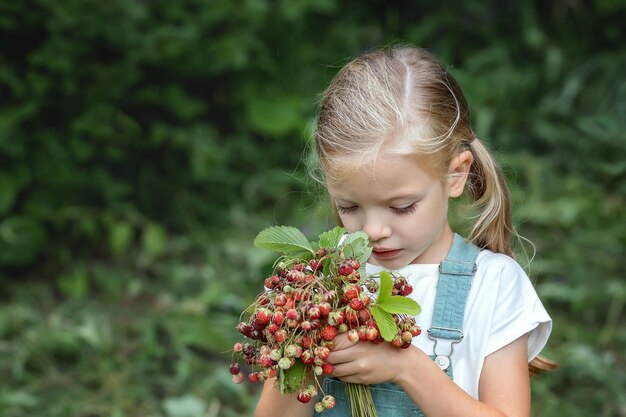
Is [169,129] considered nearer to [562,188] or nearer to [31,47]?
[31,47]

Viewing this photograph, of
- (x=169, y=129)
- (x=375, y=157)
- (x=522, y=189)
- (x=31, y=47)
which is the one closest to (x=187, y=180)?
(x=169, y=129)

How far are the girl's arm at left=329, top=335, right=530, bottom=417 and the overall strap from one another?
0.36 ft

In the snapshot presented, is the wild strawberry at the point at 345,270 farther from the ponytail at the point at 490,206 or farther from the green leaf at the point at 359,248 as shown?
the ponytail at the point at 490,206

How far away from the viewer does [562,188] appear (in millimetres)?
4988

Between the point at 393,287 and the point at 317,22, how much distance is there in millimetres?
4035

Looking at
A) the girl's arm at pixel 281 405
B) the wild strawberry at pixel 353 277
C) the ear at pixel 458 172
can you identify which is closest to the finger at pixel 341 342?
the wild strawberry at pixel 353 277

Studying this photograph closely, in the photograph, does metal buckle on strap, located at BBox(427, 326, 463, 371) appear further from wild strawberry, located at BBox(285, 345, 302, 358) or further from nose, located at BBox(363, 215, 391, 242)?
wild strawberry, located at BBox(285, 345, 302, 358)

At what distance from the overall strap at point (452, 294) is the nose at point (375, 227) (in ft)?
0.69

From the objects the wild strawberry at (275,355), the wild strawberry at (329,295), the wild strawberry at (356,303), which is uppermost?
the wild strawberry at (329,295)

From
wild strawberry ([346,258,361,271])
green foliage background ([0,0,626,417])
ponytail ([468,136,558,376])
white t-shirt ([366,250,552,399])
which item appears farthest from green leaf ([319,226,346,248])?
green foliage background ([0,0,626,417])

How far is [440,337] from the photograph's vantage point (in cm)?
213

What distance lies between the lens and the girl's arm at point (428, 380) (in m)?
1.93

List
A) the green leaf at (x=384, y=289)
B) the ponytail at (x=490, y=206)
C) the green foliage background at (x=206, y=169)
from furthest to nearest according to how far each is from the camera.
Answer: the green foliage background at (x=206, y=169) → the ponytail at (x=490, y=206) → the green leaf at (x=384, y=289)

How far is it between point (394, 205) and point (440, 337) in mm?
316
